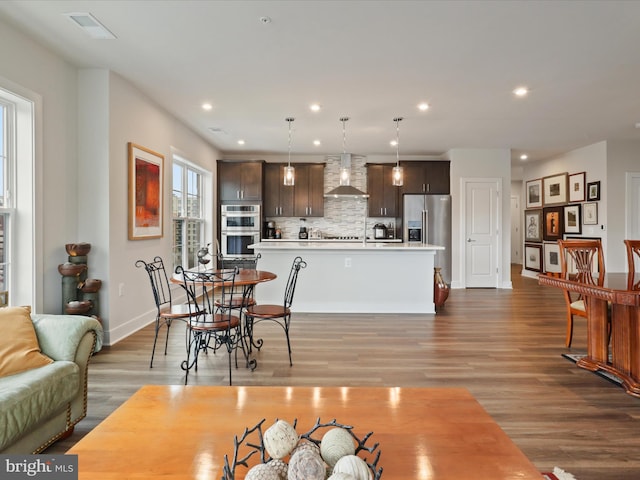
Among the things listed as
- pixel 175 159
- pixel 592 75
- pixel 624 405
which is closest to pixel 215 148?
pixel 175 159

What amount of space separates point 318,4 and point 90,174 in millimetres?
2805

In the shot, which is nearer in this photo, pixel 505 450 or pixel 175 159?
pixel 505 450

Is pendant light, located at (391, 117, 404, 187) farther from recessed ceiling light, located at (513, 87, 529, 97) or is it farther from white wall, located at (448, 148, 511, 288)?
white wall, located at (448, 148, 511, 288)

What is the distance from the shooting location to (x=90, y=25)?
120 inches

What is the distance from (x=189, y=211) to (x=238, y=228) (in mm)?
1272

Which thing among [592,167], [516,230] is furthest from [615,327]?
[516,230]

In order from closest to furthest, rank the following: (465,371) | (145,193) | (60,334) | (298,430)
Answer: (298,430), (60,334), (465,371), (145,193)

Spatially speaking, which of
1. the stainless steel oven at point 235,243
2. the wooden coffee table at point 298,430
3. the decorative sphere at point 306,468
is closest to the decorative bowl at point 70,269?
the wooden coffee table at point 298,430

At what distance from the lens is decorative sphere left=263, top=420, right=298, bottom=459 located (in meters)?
0.86

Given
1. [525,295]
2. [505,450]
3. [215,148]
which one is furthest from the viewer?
[215,148]

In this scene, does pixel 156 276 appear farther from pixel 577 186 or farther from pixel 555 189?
pixel 555 189

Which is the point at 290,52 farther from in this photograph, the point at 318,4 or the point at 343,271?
the point at 343,271

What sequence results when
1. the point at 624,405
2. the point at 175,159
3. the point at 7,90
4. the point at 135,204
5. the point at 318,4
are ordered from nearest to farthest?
the point at 624,405 → the point at 318,4 → the point at 7,90 → the point at 135,204 → the point at 175,159

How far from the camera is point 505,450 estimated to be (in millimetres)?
1063
